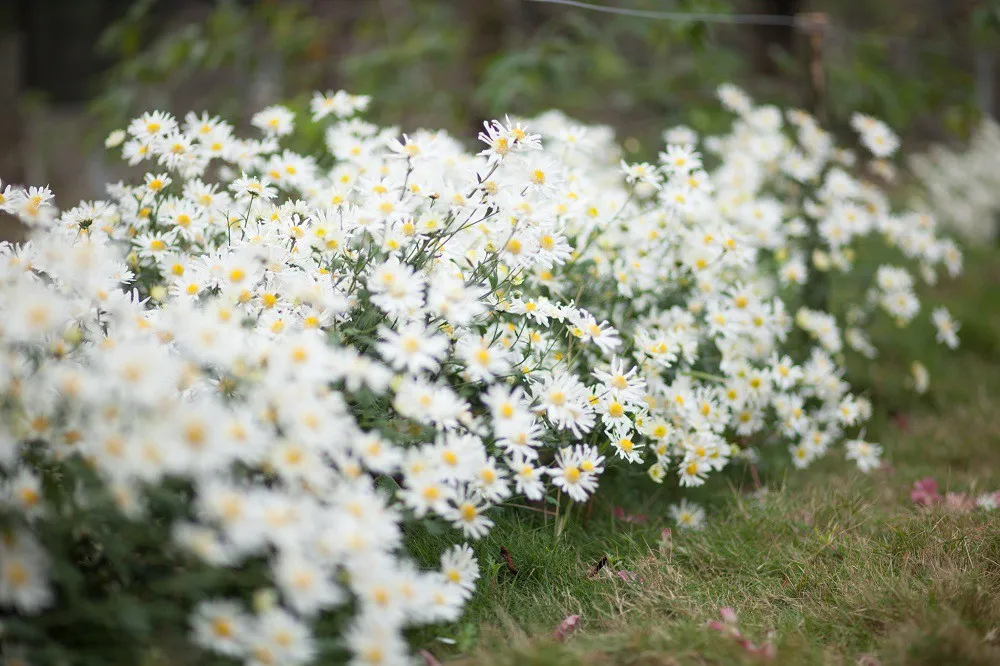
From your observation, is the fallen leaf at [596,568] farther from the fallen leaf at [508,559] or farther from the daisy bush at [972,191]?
the daisy bush at [972,191]

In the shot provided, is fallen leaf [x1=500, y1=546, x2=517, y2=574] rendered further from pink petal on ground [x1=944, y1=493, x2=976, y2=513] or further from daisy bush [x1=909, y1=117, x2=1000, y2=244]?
daisy bush [x1=909, y1=117, x2=1000, y2=244]

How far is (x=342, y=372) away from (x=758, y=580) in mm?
1114

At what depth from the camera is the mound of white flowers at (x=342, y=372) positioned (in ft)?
3.72

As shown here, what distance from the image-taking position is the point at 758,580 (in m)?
1.72

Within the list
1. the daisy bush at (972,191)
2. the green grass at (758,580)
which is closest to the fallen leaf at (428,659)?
the green grass at (758,580)

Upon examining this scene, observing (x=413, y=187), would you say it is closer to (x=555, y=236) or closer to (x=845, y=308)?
(x=555, y=236)

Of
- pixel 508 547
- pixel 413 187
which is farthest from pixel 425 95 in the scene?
pixel 508 547

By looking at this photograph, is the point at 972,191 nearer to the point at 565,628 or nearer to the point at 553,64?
the point at 553,64

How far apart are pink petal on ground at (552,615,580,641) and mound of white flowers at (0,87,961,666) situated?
210 millimetres

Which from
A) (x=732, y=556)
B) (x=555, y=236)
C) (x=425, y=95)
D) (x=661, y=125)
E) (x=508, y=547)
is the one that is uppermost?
(x=425, y=95)

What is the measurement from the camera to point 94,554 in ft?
4.25

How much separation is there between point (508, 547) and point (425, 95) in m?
3.20

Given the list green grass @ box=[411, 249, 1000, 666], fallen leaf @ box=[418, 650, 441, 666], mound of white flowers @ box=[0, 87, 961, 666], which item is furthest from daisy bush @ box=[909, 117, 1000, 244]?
fallen leaf @ box=[418, 650, 441, 666]

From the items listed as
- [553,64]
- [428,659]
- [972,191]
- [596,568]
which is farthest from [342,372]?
[972,191]
